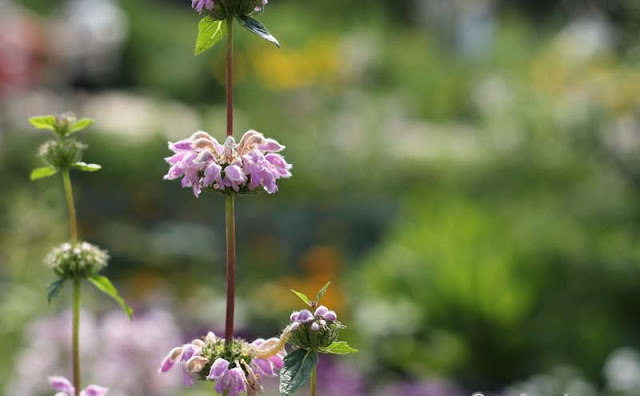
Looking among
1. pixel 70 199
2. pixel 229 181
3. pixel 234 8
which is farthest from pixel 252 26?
pixel 70 199

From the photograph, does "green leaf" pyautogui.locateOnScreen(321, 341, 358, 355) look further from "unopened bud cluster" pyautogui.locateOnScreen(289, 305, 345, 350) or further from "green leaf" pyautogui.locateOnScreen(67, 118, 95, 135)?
"green leaf" pyautogui.locateOnScreen(67, 118, 95, 135)

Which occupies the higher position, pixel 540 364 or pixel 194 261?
pixel 194 261

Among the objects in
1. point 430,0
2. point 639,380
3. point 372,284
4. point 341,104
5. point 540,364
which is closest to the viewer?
point 639,380

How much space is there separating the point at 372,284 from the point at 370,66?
704cm

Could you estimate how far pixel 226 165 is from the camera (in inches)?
34.2

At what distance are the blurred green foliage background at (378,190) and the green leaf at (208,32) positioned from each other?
2775 millimetres

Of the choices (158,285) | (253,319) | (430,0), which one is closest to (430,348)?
(253,319)

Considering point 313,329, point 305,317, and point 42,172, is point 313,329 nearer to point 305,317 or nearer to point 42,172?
point 305,317

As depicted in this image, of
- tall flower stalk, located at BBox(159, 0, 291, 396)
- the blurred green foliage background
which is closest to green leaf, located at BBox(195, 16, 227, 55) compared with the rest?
tall flower stalk, located at BBox(159, 0, 291, 396)

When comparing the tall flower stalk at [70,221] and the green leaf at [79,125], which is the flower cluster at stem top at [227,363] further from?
the green leaf at [79,125]

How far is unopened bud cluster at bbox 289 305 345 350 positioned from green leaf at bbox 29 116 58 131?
292mm

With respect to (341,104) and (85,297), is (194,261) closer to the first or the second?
(85,297)

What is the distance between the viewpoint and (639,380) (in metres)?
2.75

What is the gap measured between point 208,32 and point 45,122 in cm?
17
